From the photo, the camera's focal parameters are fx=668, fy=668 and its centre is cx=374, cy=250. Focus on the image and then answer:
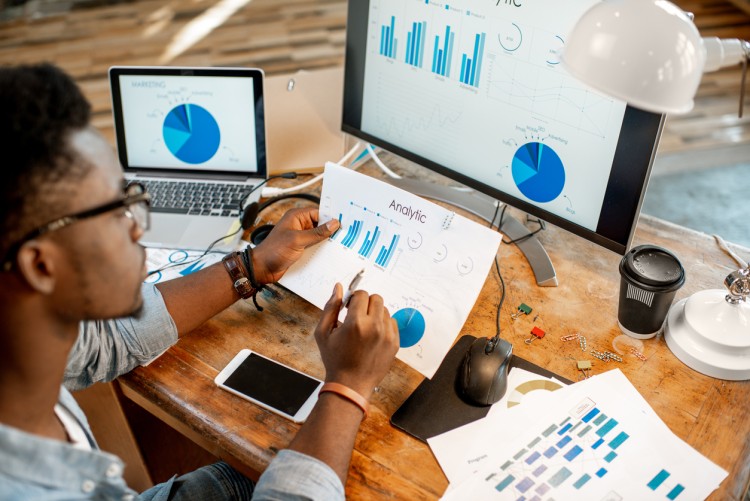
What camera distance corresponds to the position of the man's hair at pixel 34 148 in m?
0.68

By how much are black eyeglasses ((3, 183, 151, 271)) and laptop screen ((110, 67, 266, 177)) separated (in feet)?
1.96

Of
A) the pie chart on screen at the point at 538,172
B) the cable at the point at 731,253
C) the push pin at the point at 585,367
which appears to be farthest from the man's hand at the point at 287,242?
the cable at the point at 731,253

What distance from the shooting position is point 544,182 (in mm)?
1182

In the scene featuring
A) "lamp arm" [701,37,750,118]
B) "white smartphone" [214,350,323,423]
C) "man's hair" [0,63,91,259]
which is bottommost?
"white smartphone" [214,350,323,423]

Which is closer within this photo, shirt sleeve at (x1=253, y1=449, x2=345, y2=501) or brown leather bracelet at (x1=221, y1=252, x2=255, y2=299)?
shirt sleeve at (x1=253, y1=449, x2=345, y2=501)

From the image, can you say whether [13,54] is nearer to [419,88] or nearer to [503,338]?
[419,88]

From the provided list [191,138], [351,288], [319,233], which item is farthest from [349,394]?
[191,138]

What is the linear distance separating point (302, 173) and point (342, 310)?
525mm

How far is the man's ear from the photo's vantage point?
719 mm

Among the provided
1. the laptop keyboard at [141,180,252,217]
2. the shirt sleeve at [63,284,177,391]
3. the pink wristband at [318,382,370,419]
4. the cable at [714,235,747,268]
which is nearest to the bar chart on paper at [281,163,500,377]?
the pink wristband at [318,382,370,419]

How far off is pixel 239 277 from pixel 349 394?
34 cm

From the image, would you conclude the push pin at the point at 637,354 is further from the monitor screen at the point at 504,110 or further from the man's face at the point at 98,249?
the man's face at the point at 98,249

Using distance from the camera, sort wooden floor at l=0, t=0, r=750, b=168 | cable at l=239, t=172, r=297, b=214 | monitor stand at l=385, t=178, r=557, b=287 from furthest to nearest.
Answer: wooden floor at l=0, t=0, r=750, b=168 < cable at l=239, t=172, r=297, b=214 < monitor stand at l=385, t=178, r=557, b=287

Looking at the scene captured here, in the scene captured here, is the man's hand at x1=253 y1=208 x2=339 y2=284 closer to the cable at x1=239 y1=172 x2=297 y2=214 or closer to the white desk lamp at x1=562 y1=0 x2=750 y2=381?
the cable at x1=239 y1=172 x2=297 y2=214
